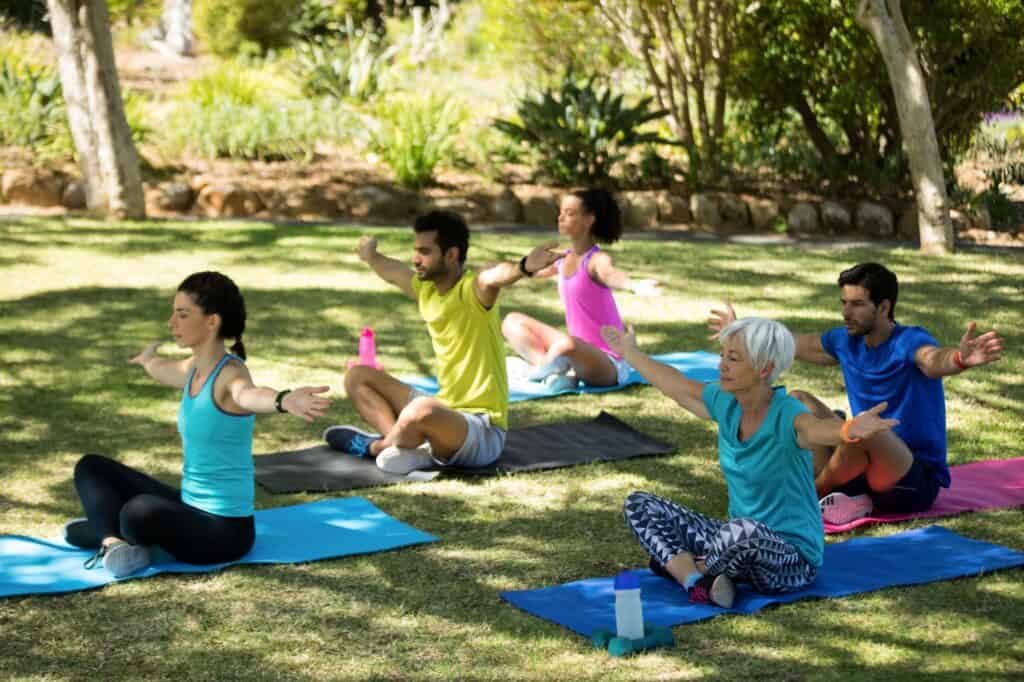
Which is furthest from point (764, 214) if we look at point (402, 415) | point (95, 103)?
point (402, 415)

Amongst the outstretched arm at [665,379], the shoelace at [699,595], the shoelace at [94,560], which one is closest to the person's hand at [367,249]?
the outstretched arm at [665,379]

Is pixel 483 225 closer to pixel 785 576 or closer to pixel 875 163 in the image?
pixel 875 163

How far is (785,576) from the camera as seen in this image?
5168mm

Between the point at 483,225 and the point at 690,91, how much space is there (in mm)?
4849

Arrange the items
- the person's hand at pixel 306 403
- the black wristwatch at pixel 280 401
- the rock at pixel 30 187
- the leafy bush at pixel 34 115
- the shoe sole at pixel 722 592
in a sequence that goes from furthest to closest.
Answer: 1. the leafy bush at pixel 34 115
2. the rock at pixel 30 187
3. the shoe sole at pixel 722 592
4. the black wristwatch at pixel 280 401
5. the person's hand at pixel 306 403

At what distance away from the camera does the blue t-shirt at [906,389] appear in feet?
20.2

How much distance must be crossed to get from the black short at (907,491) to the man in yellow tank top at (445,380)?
173 centimetres

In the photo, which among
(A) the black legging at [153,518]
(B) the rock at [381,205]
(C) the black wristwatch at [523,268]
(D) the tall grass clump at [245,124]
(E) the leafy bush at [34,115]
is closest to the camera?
(A) the black legging at [153,518]

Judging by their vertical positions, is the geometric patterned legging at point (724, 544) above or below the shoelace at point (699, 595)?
above

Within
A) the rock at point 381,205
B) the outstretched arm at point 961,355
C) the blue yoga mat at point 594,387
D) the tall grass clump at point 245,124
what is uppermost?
the tall grass clump at point 245,124

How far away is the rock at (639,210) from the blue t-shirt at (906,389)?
9118 mm

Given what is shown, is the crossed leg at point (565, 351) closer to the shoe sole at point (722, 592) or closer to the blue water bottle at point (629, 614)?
the shoe sole at point (722, 592)

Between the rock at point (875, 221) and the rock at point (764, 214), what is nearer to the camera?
the rock at point (875, 221)

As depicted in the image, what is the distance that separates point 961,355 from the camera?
577 cm
